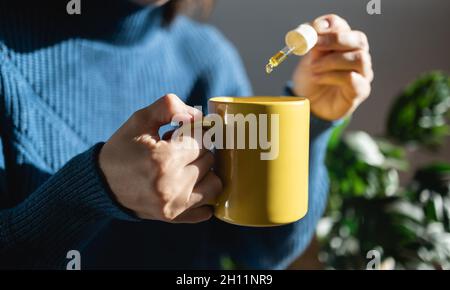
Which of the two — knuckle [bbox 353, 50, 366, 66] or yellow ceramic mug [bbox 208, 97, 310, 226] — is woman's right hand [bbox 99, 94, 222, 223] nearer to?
yellow ceramic mug [bbox 208, 97, 310, 226]

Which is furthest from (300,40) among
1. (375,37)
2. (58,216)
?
(375,37)

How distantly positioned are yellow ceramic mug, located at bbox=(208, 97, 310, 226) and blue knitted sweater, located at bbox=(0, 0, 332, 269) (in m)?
0.11

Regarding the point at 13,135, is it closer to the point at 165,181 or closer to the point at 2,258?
the point at 2,258

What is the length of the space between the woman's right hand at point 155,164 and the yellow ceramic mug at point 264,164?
0.11 ft

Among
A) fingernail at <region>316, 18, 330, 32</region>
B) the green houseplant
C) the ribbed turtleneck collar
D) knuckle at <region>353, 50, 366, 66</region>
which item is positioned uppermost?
the ribbed turtleneck collar

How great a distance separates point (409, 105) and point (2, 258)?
82 cm

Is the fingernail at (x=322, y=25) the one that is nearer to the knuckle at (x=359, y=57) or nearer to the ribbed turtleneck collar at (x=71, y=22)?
the knuckle at (x=359, y=57)

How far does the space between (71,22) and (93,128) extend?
0.54 ft

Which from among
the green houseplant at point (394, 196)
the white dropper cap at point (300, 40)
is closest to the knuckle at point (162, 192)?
the white dropper cap at point (300, 40)

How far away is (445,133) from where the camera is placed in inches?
39.8

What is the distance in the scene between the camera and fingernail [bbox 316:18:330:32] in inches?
23.7

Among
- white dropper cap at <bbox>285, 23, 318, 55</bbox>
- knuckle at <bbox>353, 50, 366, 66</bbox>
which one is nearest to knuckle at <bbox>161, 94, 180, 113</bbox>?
white dropper cap at <bbox>285, 23, 318, 55</bbox>

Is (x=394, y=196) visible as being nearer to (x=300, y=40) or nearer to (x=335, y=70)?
(x=335, y=70)

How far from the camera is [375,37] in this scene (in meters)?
1.20
